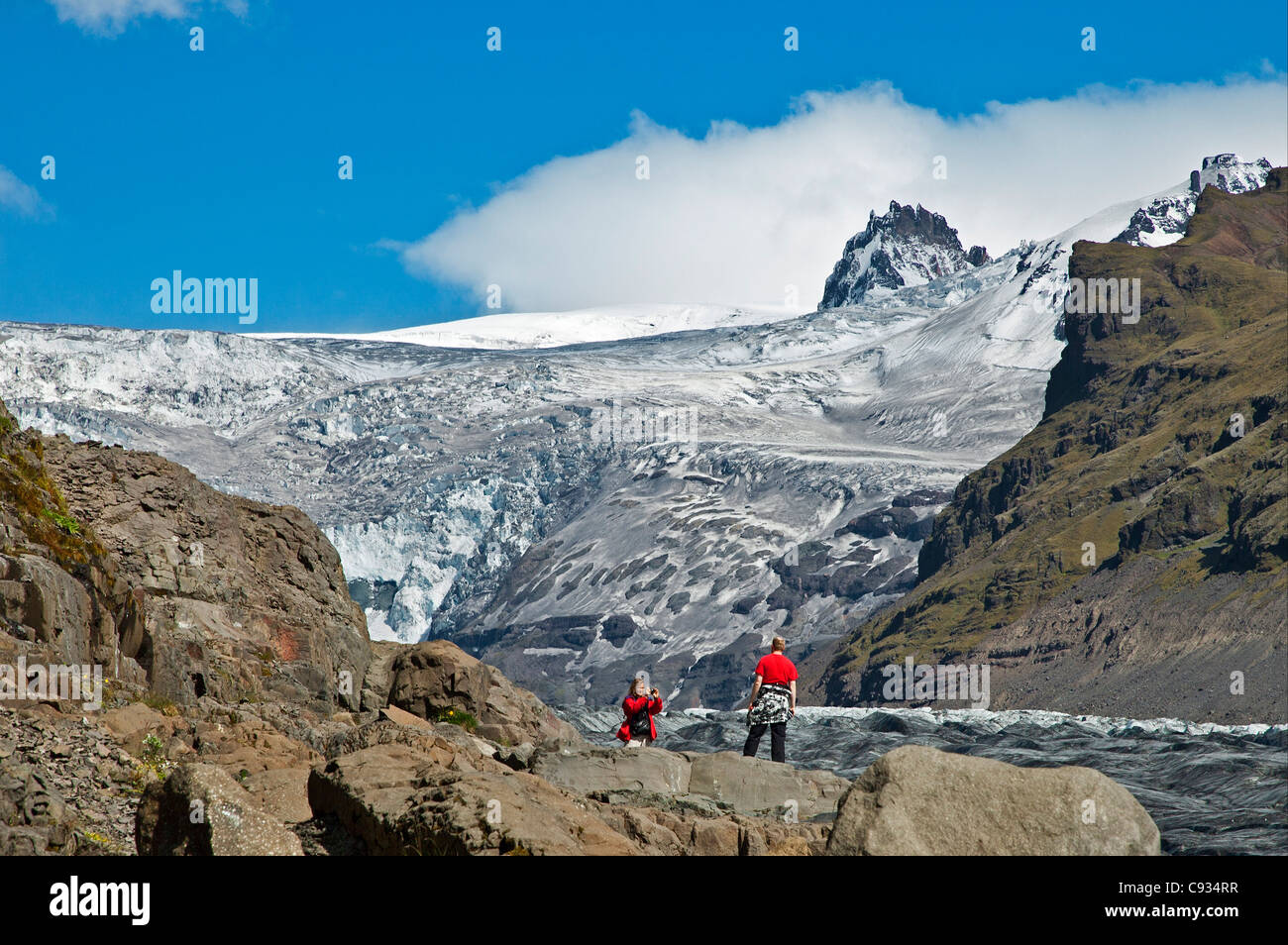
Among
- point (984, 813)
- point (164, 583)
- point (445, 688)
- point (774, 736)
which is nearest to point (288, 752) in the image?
point (774, 736)

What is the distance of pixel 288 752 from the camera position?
1973 centimetres

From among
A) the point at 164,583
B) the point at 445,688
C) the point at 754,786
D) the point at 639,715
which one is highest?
the point at 164,583

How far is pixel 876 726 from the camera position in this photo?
382 feet

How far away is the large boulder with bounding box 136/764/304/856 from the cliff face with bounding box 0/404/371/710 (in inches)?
263

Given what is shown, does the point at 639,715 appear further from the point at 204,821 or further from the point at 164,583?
the point at 204,821

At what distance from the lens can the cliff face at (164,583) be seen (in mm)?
22188

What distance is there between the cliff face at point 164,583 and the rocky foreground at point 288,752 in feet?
0.21

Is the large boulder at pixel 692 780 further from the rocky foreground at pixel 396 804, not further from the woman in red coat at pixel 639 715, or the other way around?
the rocky foreground at pixel 396 804

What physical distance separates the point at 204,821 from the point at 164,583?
19966 millimetres

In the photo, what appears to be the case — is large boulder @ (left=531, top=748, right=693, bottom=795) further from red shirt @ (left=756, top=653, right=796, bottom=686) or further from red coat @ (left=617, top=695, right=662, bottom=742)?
red shirt @ (left=756, top=653, right=796, bottom=686)
